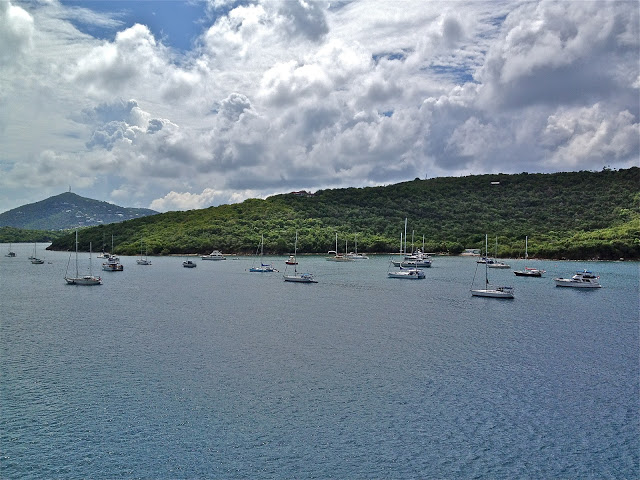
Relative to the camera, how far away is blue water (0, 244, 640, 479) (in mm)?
24484

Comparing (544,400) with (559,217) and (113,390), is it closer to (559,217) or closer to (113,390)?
(113,390)

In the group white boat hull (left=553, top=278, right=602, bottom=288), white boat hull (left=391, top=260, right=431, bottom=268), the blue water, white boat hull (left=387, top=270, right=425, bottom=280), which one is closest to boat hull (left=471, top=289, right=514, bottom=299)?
the blue water

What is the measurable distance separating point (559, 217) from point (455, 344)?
169019 millimetres

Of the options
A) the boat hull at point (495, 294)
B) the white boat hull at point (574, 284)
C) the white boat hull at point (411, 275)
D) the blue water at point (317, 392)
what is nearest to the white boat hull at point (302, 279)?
the white boat hull at point (411, 275)

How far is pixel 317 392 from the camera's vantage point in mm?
33031

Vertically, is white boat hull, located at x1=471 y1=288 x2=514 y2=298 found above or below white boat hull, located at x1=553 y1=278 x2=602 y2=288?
below

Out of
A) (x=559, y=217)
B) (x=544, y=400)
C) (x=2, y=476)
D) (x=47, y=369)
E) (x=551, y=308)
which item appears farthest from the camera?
(x=559, y=217)

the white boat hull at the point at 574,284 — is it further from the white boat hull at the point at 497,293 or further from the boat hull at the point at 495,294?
the boat hull at the point at 495,294

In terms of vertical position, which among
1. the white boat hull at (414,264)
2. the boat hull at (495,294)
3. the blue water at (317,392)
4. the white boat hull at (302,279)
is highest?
the white boat hull at (414,264)

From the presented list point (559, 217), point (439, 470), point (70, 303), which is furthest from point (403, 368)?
point (559, 217)

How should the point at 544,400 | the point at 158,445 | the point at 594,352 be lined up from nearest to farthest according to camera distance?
the point at 158,445 < the point at 544,400 < the point at 594,352

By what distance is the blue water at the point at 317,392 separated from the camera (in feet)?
80.3

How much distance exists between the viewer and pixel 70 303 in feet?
230

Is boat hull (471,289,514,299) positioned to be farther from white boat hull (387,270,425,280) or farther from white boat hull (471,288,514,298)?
Result: white boat hull (387,270,425,280)
